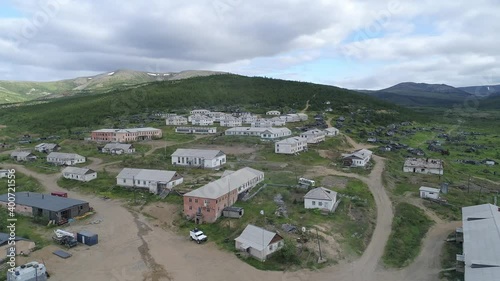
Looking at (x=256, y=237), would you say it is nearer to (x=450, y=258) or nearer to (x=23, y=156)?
(x=450, y=258)

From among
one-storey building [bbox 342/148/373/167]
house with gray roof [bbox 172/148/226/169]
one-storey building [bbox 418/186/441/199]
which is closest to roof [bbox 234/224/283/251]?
one-storey building [bbox 418/186/441/199]

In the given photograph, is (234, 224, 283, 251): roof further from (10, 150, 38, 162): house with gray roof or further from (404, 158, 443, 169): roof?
(10, 150, 38, 162): house with gray roof

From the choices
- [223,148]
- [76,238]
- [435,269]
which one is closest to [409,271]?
[435,269]

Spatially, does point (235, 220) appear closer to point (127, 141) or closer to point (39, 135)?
point (127, 141)

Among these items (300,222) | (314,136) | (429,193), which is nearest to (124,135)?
(314,136)

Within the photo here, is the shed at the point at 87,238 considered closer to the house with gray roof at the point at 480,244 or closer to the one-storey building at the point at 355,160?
the house with gray roof at the point at 480,244

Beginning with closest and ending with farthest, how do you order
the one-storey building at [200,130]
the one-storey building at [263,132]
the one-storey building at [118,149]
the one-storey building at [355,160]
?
the one-storey building at [355,160] → the one-storey building at [118,149] → the one-storey building at [263,132] → the one-storey building at [200,130]

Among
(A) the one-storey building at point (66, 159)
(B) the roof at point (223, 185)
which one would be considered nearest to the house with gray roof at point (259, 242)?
(B) the roof at point (223, 185)

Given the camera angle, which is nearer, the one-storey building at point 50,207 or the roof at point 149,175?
the one-storey building at point 50,207
